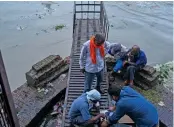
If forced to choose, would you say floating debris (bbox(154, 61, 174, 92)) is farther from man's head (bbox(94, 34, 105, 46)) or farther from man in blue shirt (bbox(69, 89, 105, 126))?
man in blue shirt (bbox(69, 89, 105, 126))

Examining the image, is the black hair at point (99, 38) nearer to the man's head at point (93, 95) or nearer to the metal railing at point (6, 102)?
the man's head at point (93, 95)

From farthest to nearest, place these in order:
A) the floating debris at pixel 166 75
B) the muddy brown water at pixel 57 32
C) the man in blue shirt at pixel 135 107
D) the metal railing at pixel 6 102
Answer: the muddy brown water at pixel 57 32 → the floating debris at pixel 166 75 → the man in blue shirt at pixel 135 107 → the metal railing at pixel 6 102

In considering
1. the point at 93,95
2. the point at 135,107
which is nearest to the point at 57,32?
the point at 93,95

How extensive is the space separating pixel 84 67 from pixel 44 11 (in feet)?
27.7

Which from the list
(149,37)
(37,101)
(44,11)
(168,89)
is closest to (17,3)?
(44,11)

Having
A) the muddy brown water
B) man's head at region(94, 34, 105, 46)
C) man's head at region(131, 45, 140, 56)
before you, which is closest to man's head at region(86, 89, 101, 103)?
man's head at region(94, 34, 105, 46)

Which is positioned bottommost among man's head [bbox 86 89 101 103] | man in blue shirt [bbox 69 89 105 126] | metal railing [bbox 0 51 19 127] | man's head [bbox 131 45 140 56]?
man in blue shirt [bbox 69 89 105 126]

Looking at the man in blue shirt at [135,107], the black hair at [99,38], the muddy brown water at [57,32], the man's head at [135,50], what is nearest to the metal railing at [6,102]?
the man in blue shirt at [135,107]

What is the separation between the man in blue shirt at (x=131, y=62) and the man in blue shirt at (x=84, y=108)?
2100mm

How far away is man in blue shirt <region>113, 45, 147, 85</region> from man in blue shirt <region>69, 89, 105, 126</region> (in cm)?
210

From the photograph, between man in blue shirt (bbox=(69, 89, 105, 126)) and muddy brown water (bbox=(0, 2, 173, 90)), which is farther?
muddy brown water (bbox=(0, 2, 173, 90))

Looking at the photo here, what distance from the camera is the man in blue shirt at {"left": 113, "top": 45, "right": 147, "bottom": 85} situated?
18.0ft

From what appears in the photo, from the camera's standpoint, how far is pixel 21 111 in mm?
4988

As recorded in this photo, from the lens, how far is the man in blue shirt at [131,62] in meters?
5.49
